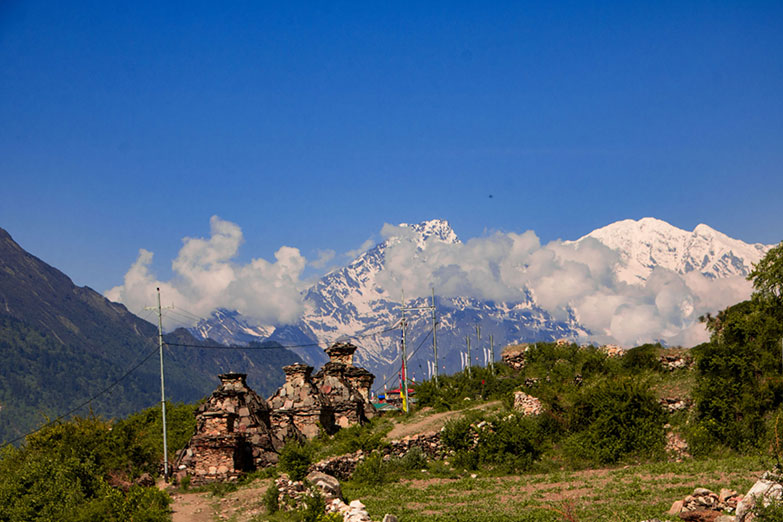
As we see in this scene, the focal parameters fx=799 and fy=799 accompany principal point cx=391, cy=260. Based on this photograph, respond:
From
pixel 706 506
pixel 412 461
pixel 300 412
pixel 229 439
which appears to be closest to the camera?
pixel 706 506

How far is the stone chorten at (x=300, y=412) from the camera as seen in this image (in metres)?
49.4

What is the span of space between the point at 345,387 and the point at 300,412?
6531mm

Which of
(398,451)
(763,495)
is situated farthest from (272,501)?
(763,495)

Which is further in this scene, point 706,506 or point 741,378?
point 741,378

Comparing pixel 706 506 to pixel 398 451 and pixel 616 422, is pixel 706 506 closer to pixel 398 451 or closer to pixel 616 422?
pixel 616 422

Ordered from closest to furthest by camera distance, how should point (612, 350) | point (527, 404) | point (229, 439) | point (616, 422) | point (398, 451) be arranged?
point (616, 422) < point (398, 451) < point (229, 439) < point (527, 404) < point (612, 350)

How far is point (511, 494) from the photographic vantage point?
2836 centimetres

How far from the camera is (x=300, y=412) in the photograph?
50500 mm

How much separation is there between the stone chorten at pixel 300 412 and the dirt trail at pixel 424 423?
4851 mm

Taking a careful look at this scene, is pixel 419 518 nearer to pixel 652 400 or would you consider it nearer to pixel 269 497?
pixel 269 497

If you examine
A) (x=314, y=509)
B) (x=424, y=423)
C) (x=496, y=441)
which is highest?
(x=424, y=423)

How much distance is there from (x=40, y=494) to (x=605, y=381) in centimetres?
2539

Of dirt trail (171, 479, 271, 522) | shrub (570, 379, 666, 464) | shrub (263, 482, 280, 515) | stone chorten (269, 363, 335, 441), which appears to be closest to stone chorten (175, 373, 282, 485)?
stone chorten (269, 363, 335, 441)

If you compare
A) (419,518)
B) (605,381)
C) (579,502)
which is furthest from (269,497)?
(605,381)
